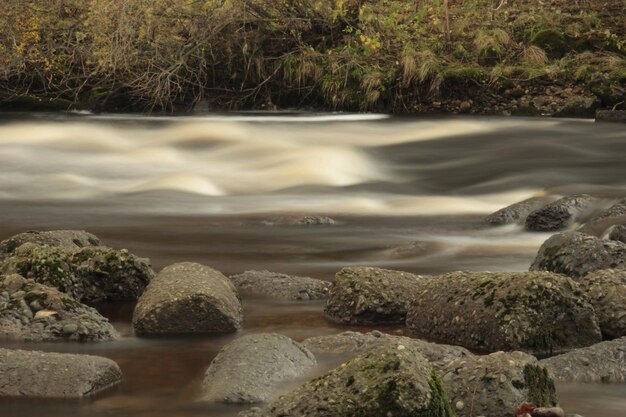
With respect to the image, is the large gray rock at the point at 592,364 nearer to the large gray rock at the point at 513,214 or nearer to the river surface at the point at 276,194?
the river surface at the point at 276,194

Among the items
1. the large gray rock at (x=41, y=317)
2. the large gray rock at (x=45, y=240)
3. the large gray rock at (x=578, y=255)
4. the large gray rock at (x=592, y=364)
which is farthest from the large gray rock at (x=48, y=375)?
the large gray rock at (x=578, y=255)

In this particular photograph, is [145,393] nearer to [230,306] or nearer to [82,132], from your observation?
[230,306]

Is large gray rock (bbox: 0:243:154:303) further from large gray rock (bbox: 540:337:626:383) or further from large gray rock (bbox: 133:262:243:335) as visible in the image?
large gray rock (bbox: 540:337:626:383)

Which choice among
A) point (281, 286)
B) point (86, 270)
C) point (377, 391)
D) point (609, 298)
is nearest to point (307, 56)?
point (281, 286)

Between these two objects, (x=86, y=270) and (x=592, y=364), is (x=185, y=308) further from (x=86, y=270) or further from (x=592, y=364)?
(x=592, y=364)

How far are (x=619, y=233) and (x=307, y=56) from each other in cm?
1095

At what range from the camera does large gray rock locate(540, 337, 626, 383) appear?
5.46 meters

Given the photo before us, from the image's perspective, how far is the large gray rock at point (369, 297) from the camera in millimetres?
6926

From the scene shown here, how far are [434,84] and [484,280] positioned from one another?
12.7 meters

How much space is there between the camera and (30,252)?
734 centimetres

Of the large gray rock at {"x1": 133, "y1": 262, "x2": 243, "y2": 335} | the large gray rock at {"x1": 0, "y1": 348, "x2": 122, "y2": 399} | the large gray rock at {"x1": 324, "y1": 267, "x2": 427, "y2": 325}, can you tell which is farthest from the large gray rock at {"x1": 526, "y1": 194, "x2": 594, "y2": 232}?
the large gray rock at {"x1": 0, "y1": 348, "x2": 122, "y2": 399}

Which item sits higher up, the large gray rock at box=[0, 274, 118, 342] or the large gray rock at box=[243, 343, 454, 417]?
the large gray rock at box=[243, 343, 454, 417]

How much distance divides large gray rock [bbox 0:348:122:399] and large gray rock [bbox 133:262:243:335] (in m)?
1.16

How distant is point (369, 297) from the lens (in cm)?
696
